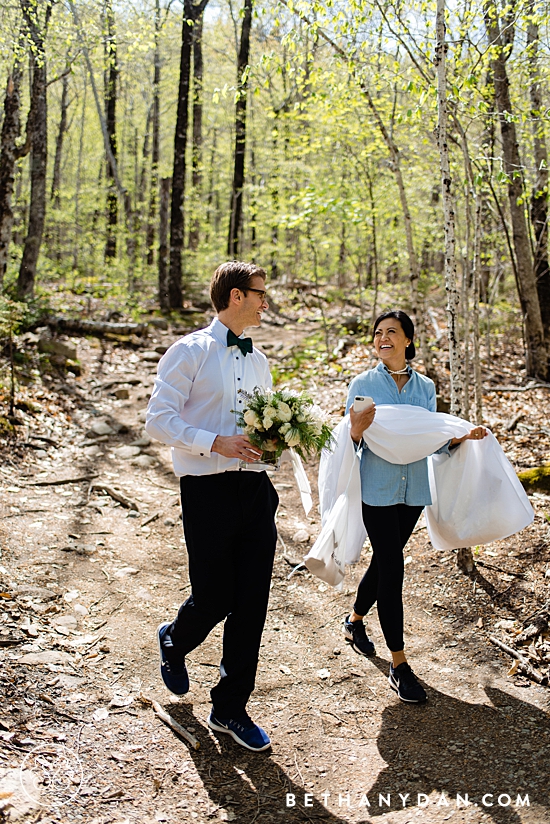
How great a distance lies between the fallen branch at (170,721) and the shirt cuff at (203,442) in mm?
1486

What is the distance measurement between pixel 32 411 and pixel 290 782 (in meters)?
6.47

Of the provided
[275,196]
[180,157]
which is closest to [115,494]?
[275,196]

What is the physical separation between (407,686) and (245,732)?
1.02 meters

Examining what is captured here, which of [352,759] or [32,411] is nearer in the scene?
[352,759]

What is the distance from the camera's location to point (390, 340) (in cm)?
381

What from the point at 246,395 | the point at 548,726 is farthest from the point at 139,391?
the point at 548,726

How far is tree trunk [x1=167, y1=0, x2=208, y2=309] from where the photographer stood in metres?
15.0

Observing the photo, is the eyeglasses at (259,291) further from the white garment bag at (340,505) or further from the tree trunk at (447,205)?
the tree trunk at (447,205)

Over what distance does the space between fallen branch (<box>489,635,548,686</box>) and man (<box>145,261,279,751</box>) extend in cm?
168

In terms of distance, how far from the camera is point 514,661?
393cm

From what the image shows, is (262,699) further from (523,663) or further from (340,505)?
(523,663)

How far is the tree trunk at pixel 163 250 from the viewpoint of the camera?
16.8 m

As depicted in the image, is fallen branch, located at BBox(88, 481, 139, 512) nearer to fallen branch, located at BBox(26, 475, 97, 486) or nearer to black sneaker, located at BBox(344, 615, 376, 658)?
fallen branch, located at BBox(26, 475, 97, 486)

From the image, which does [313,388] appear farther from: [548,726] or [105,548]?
[548,726]
